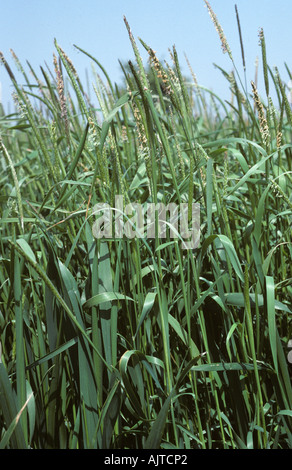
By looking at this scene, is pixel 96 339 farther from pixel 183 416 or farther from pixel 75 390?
pixel 183 416

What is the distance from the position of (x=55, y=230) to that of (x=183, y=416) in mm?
510

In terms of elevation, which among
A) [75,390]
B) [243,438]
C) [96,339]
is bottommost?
[243,438]

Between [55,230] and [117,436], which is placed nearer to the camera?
[117,436]

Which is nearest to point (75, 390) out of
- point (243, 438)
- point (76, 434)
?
point (76, 434)

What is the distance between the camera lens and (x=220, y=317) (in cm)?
111

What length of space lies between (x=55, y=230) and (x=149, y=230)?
0.26m

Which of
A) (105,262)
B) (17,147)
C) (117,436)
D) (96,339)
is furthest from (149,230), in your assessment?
(17,147)
